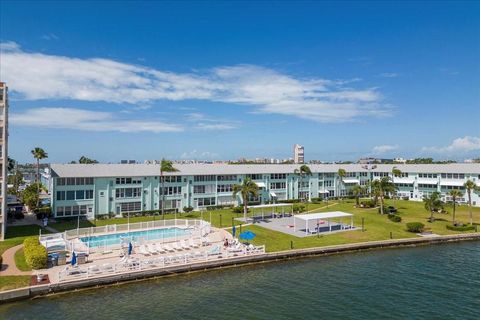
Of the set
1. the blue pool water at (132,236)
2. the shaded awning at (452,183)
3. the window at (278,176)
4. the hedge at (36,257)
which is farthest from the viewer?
the window at (278,176)

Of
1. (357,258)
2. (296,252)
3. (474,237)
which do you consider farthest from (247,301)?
(474,237)

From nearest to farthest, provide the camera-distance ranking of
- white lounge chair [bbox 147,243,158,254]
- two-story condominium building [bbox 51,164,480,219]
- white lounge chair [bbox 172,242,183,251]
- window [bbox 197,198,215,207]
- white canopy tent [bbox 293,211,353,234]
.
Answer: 1. white lounge chair [bbox 147,243,158,254]
2. white lounge chair [bbox 172,242,183,251]
3. white canopy tent [bbox 293,211,353,234]
4. two-story condominium building [bbox 51,164,480,219]
5. window [bbox 197,198,215,207]

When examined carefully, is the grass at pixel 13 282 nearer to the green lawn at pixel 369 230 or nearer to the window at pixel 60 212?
the green lawn at pixel 369 230

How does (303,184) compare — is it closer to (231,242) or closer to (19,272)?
(231,242)

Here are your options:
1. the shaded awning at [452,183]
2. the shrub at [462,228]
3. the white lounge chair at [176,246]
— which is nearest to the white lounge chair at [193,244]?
the white lounge chair at [176,246]

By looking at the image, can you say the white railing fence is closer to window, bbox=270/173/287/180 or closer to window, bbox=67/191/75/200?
window, bbox=67/191/75/200

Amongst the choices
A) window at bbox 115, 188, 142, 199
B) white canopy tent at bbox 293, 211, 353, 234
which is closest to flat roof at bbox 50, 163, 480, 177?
window at bbox 115, 188, 142, 199
